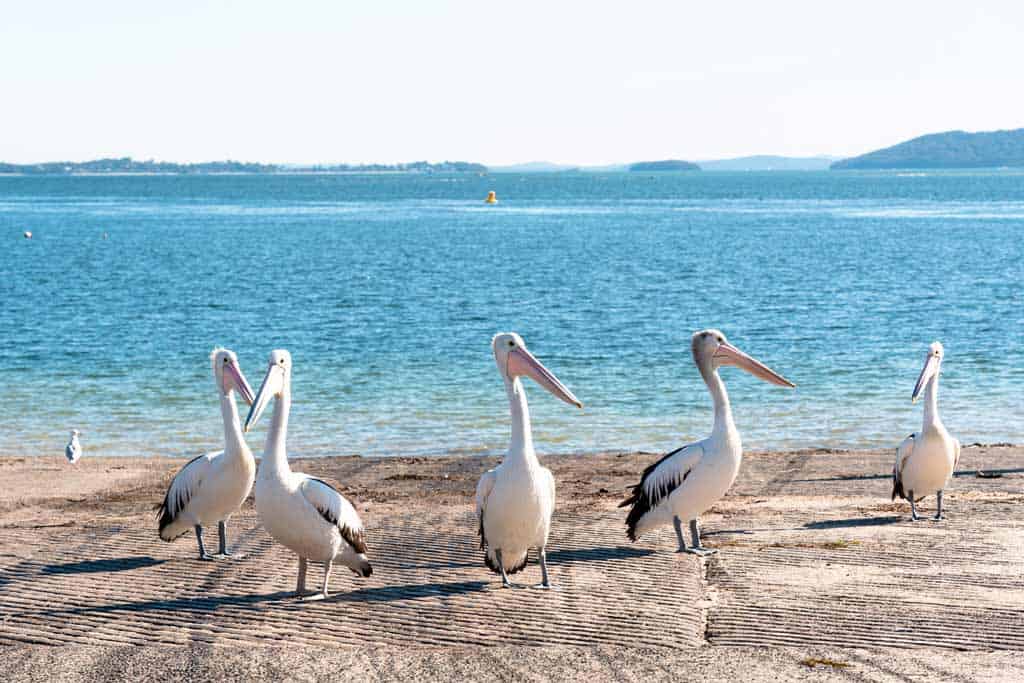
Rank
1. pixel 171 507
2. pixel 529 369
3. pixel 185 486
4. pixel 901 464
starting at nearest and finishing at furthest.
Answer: pixel 529 369
pixel 185 486
pixel 171 507
pixel 901 464

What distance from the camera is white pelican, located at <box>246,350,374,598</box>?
27.4ft

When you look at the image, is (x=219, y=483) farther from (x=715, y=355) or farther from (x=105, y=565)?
(x=715, y=355)

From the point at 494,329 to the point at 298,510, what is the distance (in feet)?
80.3

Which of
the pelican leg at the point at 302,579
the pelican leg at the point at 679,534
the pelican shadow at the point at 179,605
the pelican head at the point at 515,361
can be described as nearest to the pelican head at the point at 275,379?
the pelican leg at the point at 302,579

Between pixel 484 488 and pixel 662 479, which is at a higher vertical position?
pixel 484 488

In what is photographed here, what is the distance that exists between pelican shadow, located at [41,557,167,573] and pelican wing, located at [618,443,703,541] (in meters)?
3.67

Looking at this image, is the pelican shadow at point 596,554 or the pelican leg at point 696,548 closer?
the pelican shadow at point 596,554

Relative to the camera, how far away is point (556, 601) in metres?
8.48

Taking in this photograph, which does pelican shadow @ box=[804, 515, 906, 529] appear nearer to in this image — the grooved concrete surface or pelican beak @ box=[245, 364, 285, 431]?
the grooved concrete surface

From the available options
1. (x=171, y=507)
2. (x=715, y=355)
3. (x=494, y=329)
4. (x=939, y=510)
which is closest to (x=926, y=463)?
(x=939, y=510)

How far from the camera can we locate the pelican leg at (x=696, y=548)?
32.3 ft

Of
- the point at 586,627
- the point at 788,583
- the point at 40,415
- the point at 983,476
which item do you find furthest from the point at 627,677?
the point at 40,415

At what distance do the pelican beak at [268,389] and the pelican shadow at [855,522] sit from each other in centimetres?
478

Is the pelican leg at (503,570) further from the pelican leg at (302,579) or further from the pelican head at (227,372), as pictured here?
the pelican head at (227,372)
